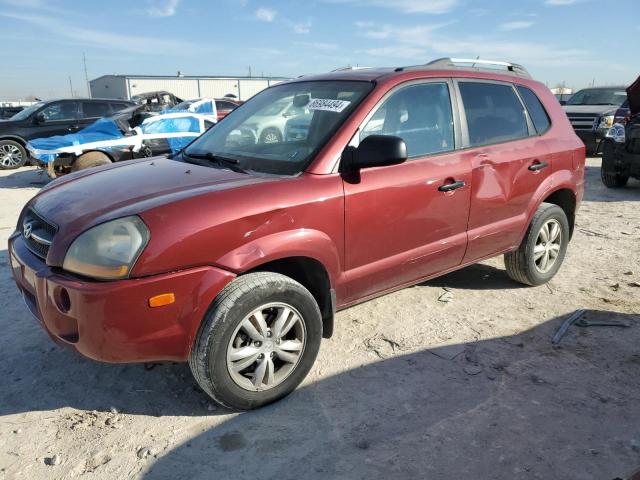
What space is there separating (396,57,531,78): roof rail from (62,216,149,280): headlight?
6.83ft

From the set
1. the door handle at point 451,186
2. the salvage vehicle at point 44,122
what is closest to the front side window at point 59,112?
the salvage vehicle at point 44,122

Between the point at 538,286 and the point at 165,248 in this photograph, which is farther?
the point at 538,286

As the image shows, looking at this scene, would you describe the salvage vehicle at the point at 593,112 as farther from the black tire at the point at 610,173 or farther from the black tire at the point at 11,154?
the black tire at the point at 11,154

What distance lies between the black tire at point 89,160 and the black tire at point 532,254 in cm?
677

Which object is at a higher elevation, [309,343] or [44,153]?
[44,153]

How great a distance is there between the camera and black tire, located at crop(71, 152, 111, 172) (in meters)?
8.30

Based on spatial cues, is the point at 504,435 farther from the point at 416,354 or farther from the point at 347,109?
the point at 347,109

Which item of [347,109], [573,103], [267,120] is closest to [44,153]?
[267,120]

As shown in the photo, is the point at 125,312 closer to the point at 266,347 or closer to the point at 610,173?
the point at 266,347

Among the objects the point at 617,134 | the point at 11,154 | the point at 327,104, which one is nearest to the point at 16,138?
the point at 11,154

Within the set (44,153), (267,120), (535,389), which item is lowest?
(535,389)

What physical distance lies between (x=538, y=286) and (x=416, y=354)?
1767mm

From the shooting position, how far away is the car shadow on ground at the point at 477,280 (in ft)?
14.6

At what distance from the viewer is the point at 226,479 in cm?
223
